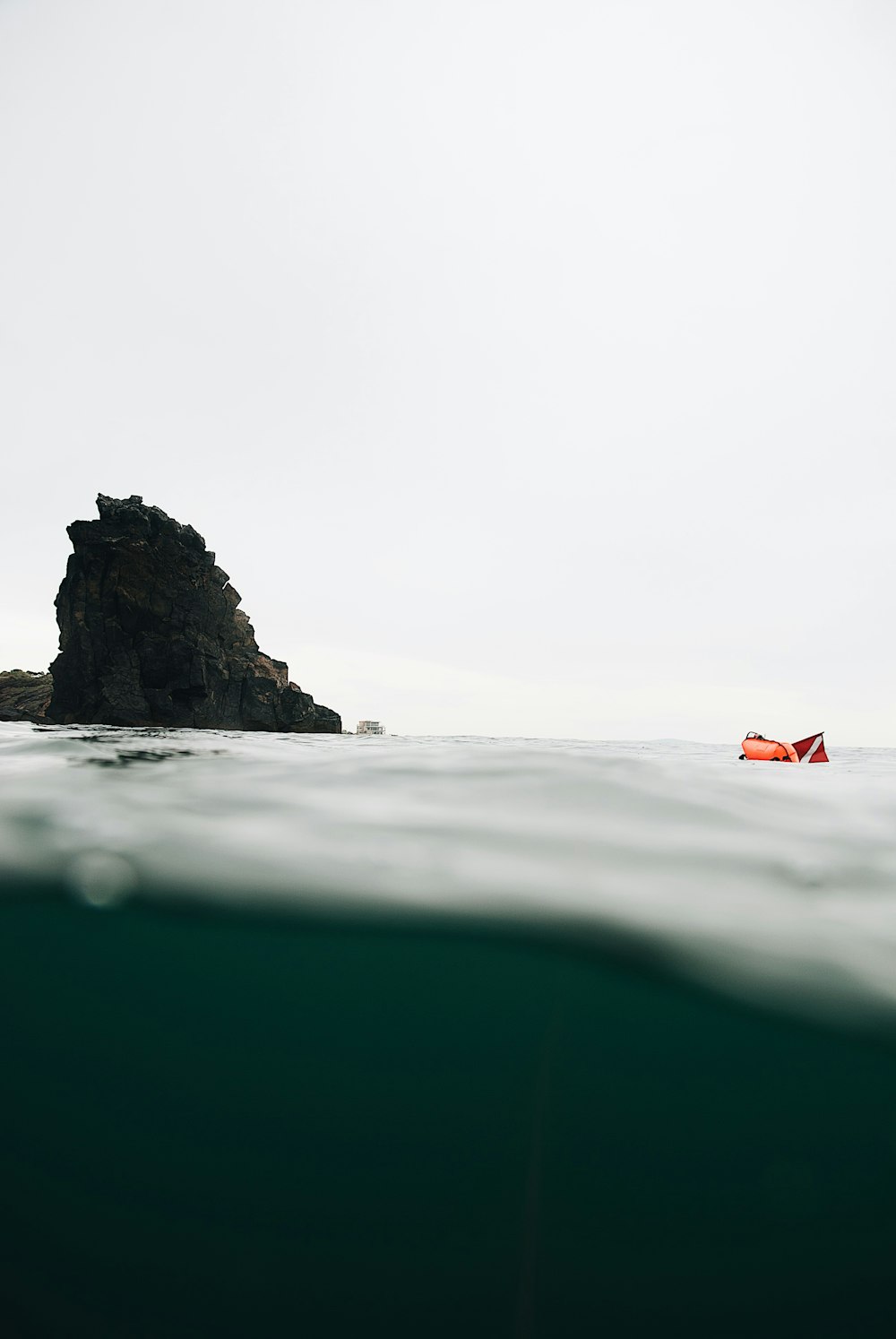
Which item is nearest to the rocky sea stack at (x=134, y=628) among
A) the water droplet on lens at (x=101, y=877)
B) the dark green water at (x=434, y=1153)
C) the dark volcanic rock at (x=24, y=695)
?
the dark volcanic rock at (x=24, y=695)

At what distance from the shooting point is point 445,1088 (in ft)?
5.31

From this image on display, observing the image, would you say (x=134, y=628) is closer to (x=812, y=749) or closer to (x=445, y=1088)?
(x=812, y=749)

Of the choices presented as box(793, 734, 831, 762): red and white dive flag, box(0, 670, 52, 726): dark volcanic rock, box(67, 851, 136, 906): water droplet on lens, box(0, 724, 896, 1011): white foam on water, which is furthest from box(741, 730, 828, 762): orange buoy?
box(0, 670, 52, 726): dark volcanic rock

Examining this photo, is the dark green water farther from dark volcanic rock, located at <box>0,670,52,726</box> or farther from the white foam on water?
dark volcanic rock, located at <box>0,670,52,726</box>

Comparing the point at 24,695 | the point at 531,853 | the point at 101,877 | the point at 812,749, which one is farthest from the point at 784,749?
the point at 24,695

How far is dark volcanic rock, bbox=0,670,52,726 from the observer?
47219 mm

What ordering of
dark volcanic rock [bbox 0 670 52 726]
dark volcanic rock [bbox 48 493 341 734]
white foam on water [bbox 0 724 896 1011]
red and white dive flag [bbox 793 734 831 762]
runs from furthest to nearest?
dark volcanic rock [bbox 0 670 52 726] < dark volcanic rock [bbox 48 493 341 734] < red and white dive flag [bbox 793 734 831 762] < white foam on water [bbox 0 724 896 1011]

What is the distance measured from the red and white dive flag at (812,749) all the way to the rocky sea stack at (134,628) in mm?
38520

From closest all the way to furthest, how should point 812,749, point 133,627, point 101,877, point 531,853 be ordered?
point 101,877 < point 531,853 < point 812,749 < point 133,627

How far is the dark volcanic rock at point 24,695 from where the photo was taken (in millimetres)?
47219

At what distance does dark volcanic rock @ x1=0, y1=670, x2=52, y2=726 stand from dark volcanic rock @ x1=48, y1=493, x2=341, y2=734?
277 inches

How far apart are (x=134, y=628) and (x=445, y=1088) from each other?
44.9 m

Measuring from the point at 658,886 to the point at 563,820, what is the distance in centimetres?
85

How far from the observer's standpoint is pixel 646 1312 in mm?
1230
